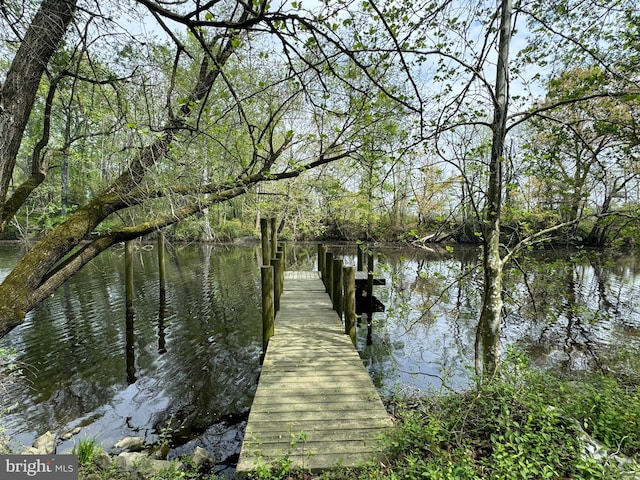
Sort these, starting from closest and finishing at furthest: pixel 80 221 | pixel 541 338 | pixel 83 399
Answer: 1. pixel 80 221
2. pixel 83 399
3. pixel 541 338

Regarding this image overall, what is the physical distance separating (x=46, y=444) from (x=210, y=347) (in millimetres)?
4079

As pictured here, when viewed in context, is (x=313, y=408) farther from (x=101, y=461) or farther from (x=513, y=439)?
(x=101, y=461)

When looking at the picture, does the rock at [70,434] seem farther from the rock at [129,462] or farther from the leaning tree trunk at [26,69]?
the leaning tree trunk at [26,69]

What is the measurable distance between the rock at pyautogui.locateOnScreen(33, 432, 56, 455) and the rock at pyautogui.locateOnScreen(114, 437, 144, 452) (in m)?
0.81

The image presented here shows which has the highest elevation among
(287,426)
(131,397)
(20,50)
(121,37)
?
(121,37)

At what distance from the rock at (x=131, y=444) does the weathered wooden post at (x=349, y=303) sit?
3.74m

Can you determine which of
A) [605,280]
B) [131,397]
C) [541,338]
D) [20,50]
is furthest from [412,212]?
[20,50]

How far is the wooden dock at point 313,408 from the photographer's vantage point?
116 inches

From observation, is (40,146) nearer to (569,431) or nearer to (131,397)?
(131,397)

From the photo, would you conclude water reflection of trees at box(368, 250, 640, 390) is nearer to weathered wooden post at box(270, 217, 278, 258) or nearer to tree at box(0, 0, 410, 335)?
tree at box(0, 0, 410, 335)

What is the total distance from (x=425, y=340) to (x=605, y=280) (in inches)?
471

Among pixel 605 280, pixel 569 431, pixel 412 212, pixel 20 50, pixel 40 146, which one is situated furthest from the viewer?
pixel 412 212

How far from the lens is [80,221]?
13.7ft

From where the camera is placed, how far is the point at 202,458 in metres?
4.41
